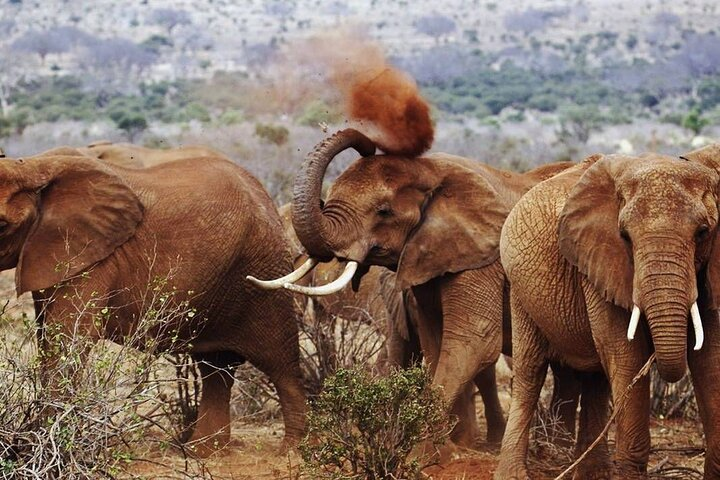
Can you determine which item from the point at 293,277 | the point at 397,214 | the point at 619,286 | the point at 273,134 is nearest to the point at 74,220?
the point at 293,277

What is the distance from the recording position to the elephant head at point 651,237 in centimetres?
625

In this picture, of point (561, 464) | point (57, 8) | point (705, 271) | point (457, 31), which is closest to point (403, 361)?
point (561, 464)

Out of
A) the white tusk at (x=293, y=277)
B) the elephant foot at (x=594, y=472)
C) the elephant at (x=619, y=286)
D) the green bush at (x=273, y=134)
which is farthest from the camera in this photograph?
the green bush at (x=273, y=134)

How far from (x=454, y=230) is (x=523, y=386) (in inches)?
43.5

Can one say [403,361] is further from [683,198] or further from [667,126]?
[667,126]

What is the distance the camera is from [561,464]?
8.11 m

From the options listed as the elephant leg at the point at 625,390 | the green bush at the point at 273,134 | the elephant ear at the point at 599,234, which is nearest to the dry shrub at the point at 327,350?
the elephant ear at the point at 599,234

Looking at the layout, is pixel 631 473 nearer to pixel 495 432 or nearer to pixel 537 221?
pixel 537 221

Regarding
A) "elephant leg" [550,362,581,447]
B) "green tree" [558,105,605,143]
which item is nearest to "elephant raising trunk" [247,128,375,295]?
"elephant leg" [550,362,581,447]

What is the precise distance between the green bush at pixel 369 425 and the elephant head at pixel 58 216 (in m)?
1.63

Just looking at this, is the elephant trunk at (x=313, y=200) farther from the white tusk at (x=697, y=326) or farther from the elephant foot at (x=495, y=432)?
the white tusk at (x=697, y=326)

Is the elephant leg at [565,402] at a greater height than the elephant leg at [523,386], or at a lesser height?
lesser

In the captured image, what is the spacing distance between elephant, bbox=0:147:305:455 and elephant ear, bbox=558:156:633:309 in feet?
6.15

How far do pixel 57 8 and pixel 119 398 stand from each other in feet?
307
